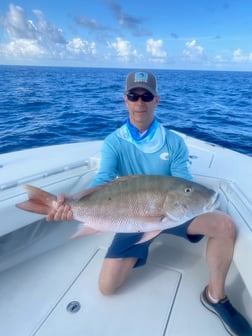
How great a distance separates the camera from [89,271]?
2.72 meters

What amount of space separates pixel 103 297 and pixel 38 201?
118cm

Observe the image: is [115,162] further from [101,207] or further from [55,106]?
Result: [55,106]

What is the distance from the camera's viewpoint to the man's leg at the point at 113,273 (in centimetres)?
242

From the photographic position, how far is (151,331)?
2.14 metres

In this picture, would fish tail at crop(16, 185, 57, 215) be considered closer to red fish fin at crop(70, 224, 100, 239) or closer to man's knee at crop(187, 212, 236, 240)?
red fish fin at crop(70, 224, 100, 239)

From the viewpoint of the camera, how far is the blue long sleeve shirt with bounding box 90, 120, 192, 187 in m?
2.48

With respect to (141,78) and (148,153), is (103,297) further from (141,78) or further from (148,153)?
(141,78)

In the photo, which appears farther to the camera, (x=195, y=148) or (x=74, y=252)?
(x=195, y=148)

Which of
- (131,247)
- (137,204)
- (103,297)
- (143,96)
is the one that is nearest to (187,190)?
(137,204)

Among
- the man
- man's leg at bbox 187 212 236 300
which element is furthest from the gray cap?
man's leg at bbox 187 212 236 300

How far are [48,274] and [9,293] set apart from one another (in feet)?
1.23

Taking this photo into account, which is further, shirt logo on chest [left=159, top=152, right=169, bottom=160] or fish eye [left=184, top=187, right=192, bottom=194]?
shirt logo on chest [left=159, top=152, right=169, bottom=160]

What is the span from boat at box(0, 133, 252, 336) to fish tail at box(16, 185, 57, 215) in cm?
52

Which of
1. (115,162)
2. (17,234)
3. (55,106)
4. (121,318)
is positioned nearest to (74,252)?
(17,234)
